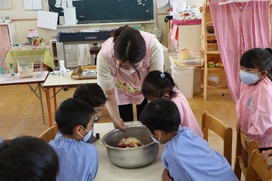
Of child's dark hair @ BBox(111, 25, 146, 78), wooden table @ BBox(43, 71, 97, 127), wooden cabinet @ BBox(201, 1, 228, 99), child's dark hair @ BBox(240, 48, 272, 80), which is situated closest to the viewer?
child's dark hair @ BBox(111, 25, 146, 78)

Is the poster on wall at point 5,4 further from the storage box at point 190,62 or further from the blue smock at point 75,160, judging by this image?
the blue smock at point 75,160

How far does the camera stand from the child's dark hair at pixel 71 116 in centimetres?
127

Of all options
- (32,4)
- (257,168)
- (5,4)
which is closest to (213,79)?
(257,168)

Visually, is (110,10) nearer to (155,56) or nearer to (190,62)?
(190,62)

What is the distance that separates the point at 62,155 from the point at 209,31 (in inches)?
123

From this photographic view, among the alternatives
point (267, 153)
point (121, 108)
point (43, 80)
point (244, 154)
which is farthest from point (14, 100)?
point (267, 153)

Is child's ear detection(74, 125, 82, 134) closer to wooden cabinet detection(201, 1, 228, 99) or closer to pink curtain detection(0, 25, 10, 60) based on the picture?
wooden cabinet detection(201, 1, 228, 99)

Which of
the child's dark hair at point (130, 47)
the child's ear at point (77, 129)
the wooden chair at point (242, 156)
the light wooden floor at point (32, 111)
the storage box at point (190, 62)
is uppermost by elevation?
the child's dark hair at point (130, 47)

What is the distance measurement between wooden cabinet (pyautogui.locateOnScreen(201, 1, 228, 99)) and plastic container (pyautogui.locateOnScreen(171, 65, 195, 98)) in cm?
18

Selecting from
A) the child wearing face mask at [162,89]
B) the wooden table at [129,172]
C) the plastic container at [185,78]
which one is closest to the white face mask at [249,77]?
the child wearing face mask at [162,89]

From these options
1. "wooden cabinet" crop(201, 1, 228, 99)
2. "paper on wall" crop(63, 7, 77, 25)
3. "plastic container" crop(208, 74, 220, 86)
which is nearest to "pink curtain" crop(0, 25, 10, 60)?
"paper on wall" crop(63, 7, 77, 25)

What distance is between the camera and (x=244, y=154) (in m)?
1.71

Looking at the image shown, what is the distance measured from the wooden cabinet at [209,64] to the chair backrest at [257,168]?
9.05ft

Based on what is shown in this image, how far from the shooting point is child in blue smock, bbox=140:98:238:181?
3.84ft
